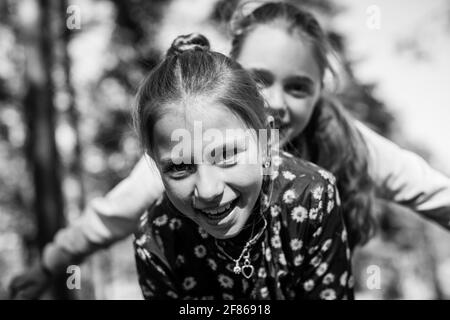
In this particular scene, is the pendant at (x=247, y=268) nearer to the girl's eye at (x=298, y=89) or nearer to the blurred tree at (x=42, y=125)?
the girl's eye at (x=298, y=89)

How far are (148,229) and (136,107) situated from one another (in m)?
0.41

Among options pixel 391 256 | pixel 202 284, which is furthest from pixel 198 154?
pixel 391 256

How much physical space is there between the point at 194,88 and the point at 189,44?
0.24 m

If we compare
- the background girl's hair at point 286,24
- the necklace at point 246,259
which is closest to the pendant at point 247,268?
the necklace at point 246,259

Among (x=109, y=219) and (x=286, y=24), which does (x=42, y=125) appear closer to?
(x=109, y=219)

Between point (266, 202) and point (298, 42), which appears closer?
point (266, 202)

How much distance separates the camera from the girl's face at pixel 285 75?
1.67 metres

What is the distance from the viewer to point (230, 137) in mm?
1218

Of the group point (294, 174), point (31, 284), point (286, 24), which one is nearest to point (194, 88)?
point (294, 174)

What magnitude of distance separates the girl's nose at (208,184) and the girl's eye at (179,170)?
30mm

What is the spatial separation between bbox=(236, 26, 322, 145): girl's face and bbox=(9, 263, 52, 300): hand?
3.96ft

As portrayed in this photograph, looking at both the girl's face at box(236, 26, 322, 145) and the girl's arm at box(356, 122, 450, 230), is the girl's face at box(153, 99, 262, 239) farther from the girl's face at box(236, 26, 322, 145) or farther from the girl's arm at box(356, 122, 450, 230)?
the girl's arm at box(356, 122, 450, 230)

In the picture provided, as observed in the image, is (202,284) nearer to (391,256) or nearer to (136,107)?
(136,107)

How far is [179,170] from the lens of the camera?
4.03ft
